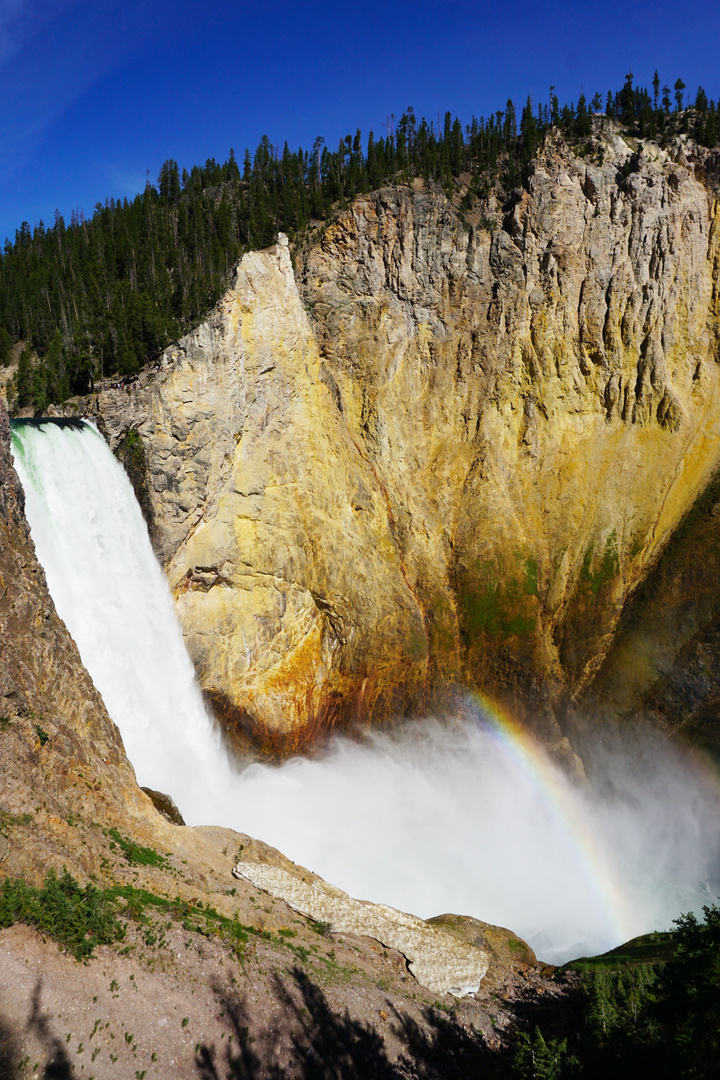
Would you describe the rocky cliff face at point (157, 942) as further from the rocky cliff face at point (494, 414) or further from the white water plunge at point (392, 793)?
the rocky cliff face at point (494, 414)

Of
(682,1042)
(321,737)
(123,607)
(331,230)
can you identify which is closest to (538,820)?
(321,737)

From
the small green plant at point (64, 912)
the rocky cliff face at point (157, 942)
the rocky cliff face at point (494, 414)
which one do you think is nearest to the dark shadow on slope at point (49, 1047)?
the rocky cliff face at point (157, 942)

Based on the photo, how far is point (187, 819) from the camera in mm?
22719

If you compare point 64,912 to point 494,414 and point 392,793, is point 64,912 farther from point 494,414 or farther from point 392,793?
point 494,414

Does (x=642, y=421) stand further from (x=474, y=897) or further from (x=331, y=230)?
(x=474, y=897)

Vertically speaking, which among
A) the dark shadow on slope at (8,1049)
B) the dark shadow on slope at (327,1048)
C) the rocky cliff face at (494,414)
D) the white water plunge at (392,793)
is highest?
the rocky cliff face at (494,414)

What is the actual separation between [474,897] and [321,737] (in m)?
9.74

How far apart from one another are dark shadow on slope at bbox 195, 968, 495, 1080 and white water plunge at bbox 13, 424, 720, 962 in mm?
10312

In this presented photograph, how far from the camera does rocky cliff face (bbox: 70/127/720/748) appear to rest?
103 feet

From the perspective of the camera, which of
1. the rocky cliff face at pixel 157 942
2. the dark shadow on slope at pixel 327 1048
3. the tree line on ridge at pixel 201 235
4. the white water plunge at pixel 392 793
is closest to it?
the rocky cliff face at pixel 157 942

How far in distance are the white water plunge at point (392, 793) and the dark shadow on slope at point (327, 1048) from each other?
10.3 meters

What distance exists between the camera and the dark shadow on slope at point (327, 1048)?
1055 cm

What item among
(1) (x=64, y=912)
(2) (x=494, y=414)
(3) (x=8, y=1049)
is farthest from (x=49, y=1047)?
(2) (x=494, y=414)

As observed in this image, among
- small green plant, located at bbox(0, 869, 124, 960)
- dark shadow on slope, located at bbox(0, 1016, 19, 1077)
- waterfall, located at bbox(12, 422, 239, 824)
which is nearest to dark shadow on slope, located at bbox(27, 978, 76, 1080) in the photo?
dark shadow on slope, located at bbox(0, 1016, 19, 1077)
